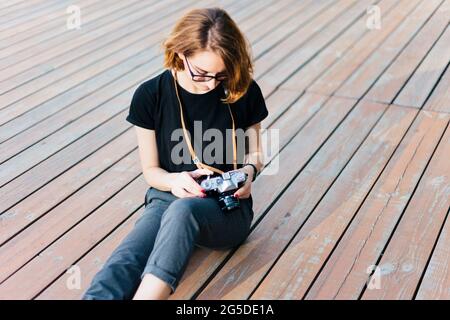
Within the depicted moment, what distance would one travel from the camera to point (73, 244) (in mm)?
2330

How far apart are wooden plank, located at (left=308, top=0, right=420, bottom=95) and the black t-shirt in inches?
55.9

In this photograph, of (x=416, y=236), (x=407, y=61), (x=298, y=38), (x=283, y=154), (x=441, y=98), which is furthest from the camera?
(x=298, y=38)

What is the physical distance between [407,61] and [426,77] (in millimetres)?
247

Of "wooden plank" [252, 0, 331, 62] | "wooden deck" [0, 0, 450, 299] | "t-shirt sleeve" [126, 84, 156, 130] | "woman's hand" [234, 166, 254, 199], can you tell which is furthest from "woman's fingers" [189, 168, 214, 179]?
"wooden plank" [252, 0, 331, 62]

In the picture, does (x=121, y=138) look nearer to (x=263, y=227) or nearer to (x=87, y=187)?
(x=87, y=187)

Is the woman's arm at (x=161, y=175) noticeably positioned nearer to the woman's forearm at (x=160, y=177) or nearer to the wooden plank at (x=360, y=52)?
the woman's forearm at (x=160, y=177)

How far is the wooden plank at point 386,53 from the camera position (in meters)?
3.49

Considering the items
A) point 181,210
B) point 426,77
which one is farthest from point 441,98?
point 181,210

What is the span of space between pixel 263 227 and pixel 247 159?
1.03 feet

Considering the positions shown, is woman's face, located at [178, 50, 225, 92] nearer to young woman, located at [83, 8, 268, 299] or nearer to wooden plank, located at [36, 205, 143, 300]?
young woman, located at [83, 8, 268, 299]

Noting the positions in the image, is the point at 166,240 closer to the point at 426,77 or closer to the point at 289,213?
the point at 289,213

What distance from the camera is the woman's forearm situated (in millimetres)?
2127
